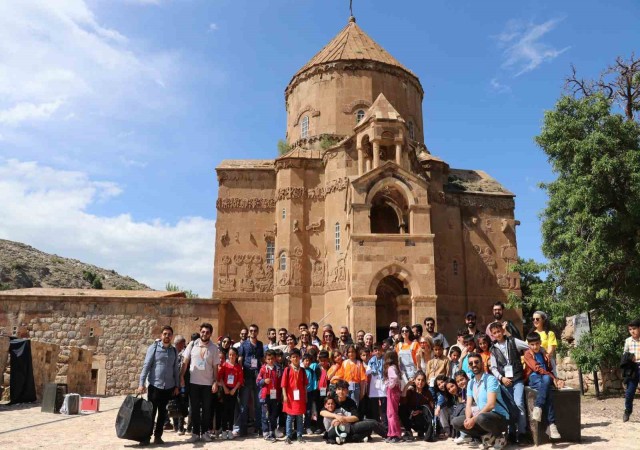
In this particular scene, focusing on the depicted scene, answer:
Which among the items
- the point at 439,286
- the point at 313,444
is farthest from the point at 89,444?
the point at 439,286

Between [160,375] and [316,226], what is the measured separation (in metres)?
15.7

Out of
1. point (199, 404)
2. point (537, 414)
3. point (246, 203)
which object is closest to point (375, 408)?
point (537, 414)

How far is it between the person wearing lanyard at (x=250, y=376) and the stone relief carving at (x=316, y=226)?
1401 centimetres

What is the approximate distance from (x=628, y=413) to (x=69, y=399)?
1217 cm

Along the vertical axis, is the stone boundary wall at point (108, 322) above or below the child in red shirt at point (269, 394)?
above

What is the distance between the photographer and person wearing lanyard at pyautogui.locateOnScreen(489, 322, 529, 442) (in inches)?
312

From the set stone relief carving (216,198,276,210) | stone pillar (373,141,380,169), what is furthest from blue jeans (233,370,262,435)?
stone relief carving (216,198,276,210)

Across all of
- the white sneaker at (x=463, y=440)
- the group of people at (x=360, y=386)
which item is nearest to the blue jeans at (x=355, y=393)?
the group of people at (x=360, y=386)

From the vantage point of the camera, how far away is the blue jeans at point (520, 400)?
25.8 ft

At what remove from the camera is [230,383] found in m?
9.14

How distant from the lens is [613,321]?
13430mm

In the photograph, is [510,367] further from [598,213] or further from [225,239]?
[225,239]

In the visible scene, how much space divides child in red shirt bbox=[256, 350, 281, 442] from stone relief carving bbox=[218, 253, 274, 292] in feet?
48.9

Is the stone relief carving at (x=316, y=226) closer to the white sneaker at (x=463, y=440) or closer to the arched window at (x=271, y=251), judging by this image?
the arched window at (x=271, y=251)
